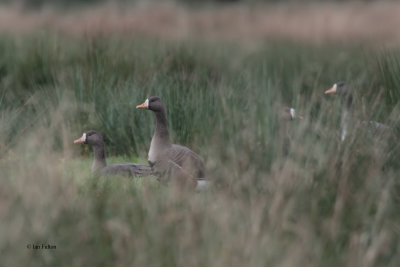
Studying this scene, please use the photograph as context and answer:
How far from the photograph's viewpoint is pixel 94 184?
213 inches

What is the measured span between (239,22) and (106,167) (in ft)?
37.3

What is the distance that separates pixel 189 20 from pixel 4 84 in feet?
30.1

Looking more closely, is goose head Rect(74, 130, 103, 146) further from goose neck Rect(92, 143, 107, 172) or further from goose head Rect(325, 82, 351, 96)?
goose head Rect(325, 82, 351, 96)

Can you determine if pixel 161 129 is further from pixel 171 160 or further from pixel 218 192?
pixel 218 192

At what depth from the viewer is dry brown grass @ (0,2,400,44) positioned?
14.6 meters

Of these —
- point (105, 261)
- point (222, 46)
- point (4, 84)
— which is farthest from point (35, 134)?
point (222, 46)

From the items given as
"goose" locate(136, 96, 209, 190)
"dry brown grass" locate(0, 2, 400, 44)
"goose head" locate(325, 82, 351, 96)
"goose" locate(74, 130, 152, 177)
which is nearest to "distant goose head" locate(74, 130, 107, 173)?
"goose" locate(74, 130, 152, 177)

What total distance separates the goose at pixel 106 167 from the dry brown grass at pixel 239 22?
4929 millimetres

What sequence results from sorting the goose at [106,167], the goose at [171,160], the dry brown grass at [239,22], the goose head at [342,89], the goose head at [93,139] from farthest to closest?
the dry brown grass at [239,22]
the goose head at [342,89]
the goose head at [93,139]
the goose at [106,167]
the goose at [171,160]

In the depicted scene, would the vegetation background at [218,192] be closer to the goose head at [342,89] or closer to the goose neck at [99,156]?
the goose neck at [99,156]

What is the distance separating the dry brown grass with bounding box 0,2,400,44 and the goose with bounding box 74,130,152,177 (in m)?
4.93

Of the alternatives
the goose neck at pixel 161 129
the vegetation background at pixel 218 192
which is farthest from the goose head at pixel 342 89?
the goose neck at pixel 161 129

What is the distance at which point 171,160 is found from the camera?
6.53 m

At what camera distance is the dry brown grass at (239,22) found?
47.8 ft
